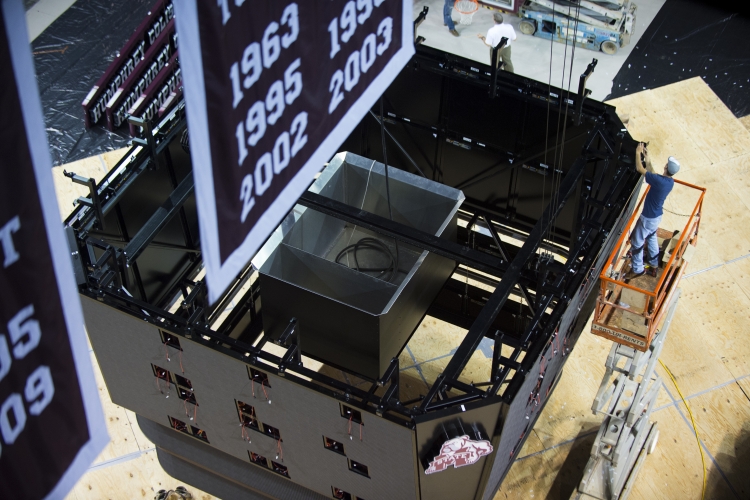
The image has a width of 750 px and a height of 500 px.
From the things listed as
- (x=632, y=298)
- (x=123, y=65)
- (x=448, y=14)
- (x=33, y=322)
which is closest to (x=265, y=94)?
(x=33, y=322)

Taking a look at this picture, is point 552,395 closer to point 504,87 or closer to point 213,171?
point 504,87

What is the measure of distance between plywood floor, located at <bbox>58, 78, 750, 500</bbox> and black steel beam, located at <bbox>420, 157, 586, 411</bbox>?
368 centimetres

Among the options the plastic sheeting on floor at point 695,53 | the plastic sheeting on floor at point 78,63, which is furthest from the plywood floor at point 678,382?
the plastic sheeting on floor at point 695,53

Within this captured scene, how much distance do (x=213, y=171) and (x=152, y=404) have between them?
6.61 meters

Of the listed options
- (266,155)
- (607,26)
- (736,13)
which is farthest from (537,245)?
(736,13)

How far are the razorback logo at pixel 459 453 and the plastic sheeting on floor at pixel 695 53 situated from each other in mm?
Result: 10319

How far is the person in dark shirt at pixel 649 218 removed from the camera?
1032 centimetres

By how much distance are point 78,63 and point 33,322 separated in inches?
588

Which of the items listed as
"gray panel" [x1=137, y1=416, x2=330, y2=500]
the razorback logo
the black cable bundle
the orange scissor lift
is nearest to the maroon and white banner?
the black cable bundle

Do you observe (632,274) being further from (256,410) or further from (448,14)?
(448,14)

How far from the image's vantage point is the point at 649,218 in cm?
1041

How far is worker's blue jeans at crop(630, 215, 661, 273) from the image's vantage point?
10.5 metres

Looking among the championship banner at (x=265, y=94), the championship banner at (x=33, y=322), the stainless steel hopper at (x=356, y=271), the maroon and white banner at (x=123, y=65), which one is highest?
the maroon and white banner at (x=123, y=65)

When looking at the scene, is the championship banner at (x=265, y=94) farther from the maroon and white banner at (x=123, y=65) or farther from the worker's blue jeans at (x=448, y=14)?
the worker's blue jeans at (x=448, y=14)
